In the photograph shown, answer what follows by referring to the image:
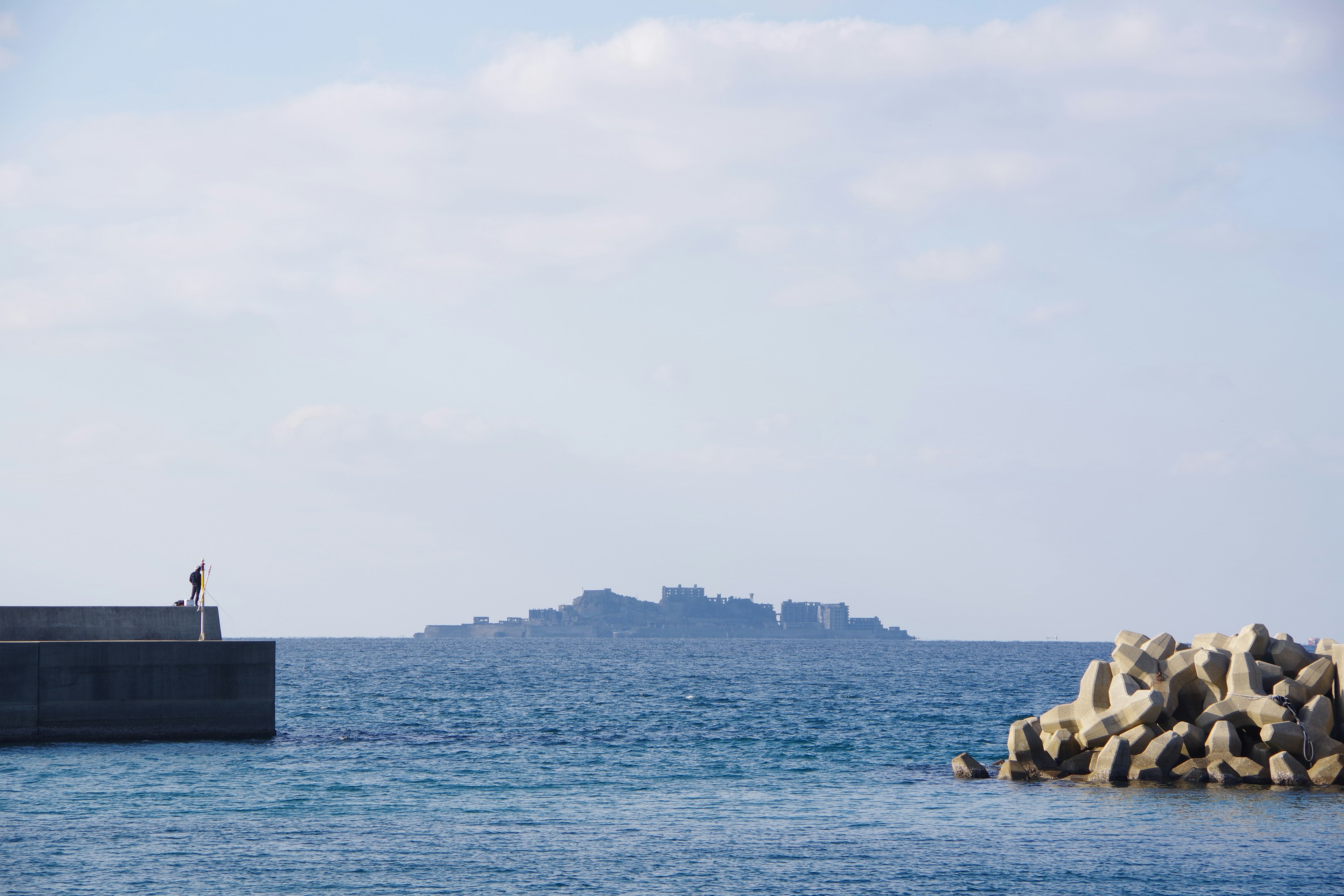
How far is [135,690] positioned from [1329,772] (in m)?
33.1

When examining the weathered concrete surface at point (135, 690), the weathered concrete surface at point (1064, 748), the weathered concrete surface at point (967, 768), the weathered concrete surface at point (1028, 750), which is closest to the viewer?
the weathered concrete surface at point (1028, 750)

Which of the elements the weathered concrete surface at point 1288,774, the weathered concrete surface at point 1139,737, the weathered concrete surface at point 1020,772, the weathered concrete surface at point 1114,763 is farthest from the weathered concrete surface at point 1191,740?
the weathered concrete surface at point 1020,772

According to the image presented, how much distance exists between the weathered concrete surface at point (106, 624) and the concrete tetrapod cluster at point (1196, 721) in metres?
24.4

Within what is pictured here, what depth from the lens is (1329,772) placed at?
1223 inches

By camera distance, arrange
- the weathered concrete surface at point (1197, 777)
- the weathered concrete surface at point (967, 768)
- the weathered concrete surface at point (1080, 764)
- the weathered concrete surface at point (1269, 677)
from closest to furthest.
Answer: the weathered concrete surface at point (1197, 777) < the weathered concrete surface at point (1269, 677) < the weathered concrete surface at point (1080, 764) < the weathered concrete surface at point (967, 768)

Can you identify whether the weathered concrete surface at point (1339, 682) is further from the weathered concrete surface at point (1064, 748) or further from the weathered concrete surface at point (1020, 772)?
the weathered concrete surface at point (1020, 772)

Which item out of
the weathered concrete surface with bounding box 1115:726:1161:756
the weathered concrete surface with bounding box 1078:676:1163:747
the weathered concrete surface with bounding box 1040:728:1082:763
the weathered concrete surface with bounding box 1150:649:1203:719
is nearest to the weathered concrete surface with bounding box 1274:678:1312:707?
the weathered concrete surface with bounding box 1150:649:1203:719

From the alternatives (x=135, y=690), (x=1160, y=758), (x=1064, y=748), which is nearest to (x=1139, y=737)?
(x=1160, y=758)

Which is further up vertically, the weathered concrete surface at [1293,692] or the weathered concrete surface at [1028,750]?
the weathered concrete surface at [1293,692]

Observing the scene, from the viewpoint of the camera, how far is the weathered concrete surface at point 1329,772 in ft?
102

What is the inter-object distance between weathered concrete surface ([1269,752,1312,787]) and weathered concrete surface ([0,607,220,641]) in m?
30.8

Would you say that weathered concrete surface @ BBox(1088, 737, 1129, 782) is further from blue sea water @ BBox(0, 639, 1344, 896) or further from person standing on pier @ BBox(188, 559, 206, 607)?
person standing on pier @ BBox(188, 559, 206, 607)

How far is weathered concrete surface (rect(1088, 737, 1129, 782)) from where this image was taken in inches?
1267

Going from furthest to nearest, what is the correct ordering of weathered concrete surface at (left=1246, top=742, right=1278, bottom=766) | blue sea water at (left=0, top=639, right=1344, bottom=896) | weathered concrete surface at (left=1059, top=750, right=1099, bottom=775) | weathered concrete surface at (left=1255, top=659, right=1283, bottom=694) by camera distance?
1. weathered concrete surface at (left=1059, top=750, right=1099, bottom=775)
2. weathered concrete surface at (left=1255, top=659, right=1283, bottom=694)
3. weathered concrete surface at (left=1246, top=742, right=1278, bottom=766)
4. blue sea water at (left=0, top=639, right=1344, bottom=896)
